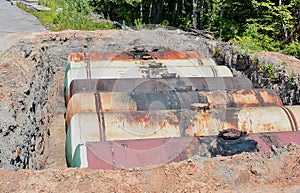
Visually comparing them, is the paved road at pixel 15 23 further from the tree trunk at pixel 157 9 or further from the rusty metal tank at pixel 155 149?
the rusty metal tank at pixel 155 149

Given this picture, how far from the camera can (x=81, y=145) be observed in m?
6.47

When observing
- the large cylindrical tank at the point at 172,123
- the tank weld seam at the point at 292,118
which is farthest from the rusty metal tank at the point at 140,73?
the tank weld seam at the point at 292,118

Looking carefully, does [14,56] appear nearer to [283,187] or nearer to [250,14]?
[283,187]

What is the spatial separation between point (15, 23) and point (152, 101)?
14.3 m

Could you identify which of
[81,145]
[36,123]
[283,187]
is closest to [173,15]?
[36,123]

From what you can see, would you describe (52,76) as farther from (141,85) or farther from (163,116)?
(163,116)

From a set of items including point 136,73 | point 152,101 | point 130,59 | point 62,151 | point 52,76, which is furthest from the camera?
point 52,76

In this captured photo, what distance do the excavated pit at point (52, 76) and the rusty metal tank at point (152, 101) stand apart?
3.68 feet

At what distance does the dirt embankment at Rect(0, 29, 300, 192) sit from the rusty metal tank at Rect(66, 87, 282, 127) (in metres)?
1.12

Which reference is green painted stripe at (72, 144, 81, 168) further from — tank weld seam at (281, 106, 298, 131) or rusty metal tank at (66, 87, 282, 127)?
tank weld seam at (281, 106, 298, 131)

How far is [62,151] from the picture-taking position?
29.4 feet

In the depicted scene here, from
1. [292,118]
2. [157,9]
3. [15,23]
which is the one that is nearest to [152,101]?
[292,118]

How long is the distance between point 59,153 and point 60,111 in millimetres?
2568

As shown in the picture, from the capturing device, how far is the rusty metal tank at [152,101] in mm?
8047
